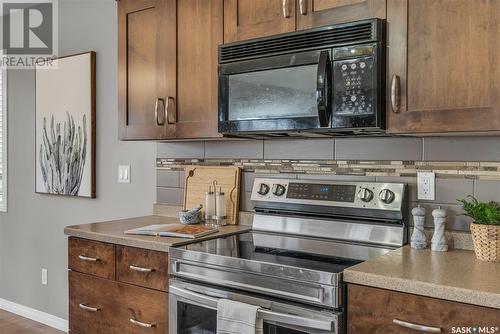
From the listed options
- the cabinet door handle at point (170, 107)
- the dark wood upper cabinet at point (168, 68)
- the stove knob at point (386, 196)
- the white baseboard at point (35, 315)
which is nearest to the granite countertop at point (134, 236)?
the dark wood upper cabinet at point (168, 68)

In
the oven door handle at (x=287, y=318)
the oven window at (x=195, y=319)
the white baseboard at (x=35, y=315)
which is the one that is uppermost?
the oven door handle at (x=287, y=318)

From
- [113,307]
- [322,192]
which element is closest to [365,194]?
[322,192]

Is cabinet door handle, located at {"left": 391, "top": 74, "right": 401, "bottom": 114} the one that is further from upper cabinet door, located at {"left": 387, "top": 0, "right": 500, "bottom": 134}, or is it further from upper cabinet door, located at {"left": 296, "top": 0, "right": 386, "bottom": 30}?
upper cabinet door, located at {"left": 296, "top": 0, "right": 386, "bottom": 30}

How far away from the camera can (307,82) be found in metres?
1.86

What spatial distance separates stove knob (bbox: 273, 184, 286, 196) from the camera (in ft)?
7.41

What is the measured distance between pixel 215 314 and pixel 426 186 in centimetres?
98

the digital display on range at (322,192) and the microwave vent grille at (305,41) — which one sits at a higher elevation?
the microwave vent grille at (305,41)

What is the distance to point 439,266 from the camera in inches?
60.2

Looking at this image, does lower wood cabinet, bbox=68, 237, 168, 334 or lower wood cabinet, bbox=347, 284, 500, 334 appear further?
lower wood cabinet, bbox=68, 237, 168, 334

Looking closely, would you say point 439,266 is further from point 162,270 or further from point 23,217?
point 23,217

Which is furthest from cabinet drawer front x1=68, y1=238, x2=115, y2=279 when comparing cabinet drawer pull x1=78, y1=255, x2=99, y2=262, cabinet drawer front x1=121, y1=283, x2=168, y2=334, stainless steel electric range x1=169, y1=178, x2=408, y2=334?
stainless steel electric range x1=169, y1=178, x2=408, y2=334

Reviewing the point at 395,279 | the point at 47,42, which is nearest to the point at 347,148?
the point at 395,279

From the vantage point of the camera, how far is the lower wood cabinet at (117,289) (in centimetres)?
198

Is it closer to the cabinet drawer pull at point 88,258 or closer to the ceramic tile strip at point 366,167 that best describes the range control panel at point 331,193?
the ceramic tile strip at point 366,167
